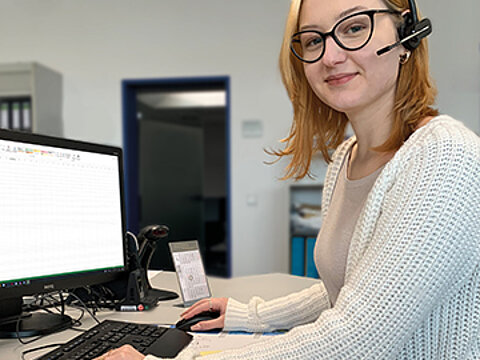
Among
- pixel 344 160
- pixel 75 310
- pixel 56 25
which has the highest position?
pixel 56 25

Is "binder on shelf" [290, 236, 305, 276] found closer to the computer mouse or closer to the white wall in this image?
the white wall

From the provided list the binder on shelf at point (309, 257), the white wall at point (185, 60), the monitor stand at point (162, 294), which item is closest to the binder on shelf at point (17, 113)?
the white wall at point (185, 60)

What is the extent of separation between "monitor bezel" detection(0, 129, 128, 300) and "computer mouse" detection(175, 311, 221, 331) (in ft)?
0.82

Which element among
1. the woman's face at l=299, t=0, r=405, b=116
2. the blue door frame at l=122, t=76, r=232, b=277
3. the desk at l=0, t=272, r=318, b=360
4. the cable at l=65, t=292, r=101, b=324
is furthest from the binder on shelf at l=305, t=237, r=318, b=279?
the woman's face at l=299, t=0, r=405, b=116

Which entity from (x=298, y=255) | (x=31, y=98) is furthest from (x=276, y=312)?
(x=31, y=98)

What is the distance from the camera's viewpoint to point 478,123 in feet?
12.3

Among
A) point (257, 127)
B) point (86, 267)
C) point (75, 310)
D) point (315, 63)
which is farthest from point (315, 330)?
point (257, 127)

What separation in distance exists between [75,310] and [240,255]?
→ 297 cm

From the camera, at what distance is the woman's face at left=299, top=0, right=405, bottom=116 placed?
0.92 meters

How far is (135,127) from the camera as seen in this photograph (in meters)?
4.57

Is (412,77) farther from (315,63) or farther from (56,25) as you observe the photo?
(56,25)

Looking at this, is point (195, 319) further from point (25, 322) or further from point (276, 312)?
point (25, 322)

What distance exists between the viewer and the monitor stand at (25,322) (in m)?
1.08

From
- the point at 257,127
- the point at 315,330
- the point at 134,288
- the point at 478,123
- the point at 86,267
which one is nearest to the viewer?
the point at 315,330
